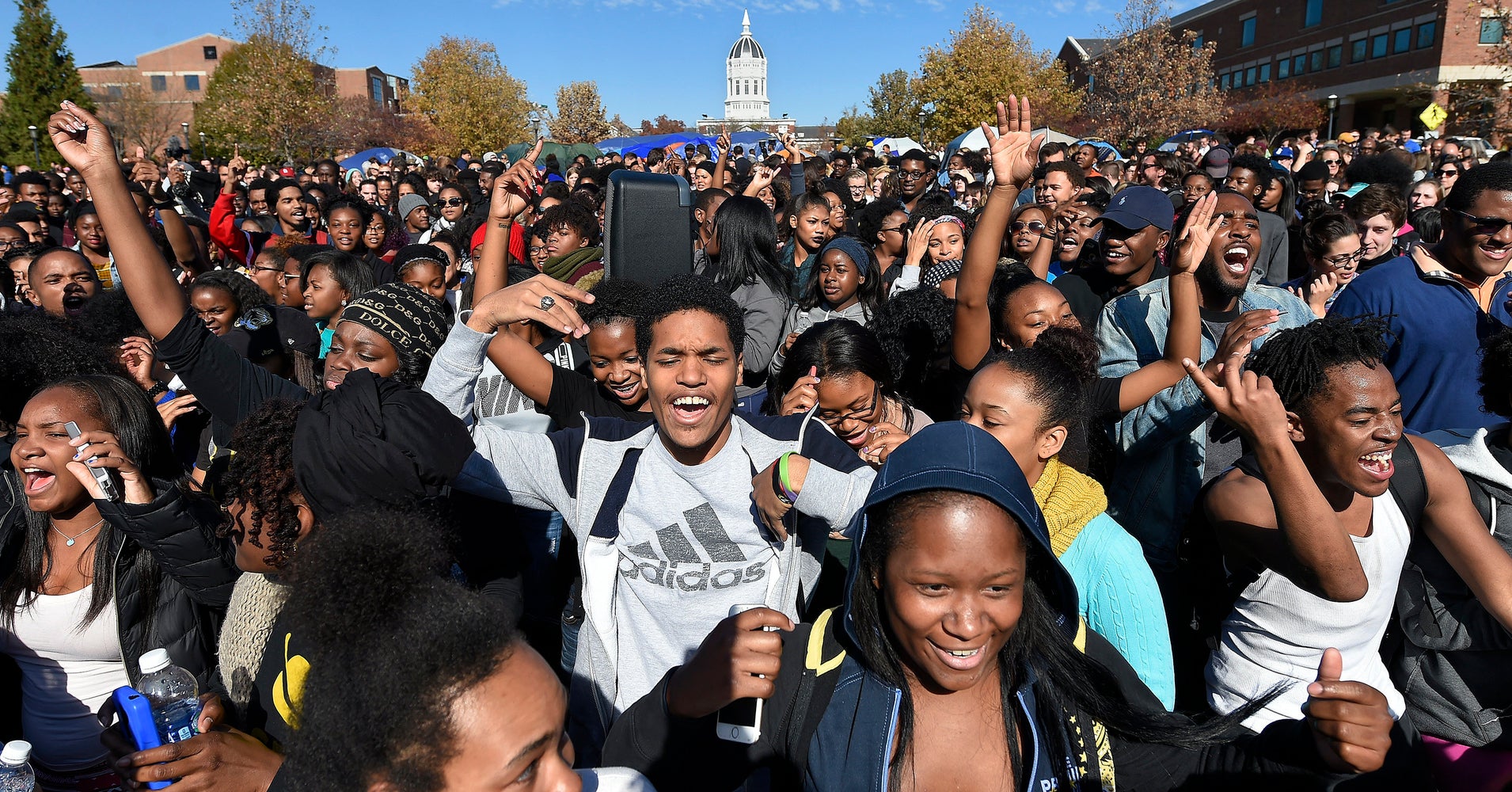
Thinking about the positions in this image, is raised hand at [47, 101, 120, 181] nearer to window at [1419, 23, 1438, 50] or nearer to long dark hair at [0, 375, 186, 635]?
long dark hair at [0, 375, 186, 635]

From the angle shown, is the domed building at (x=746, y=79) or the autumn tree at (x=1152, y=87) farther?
the domed building at (x=746, y=79)

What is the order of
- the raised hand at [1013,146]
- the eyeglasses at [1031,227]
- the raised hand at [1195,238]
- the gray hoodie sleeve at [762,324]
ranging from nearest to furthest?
the raised hand at [1195,238] < the raised hand at [1013,146] < the gray hoodie sleeve at [762,324] < the eyeglasses at [1031,227]

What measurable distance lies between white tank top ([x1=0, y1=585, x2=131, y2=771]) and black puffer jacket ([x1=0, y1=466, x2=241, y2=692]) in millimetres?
74

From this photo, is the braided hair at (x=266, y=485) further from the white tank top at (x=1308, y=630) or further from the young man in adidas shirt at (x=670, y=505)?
the white tank top at (x=1308, y=630)

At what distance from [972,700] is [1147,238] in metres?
3.31

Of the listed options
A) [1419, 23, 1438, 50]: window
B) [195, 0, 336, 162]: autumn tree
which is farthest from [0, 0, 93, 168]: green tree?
[1419, 23, 1438, 50]: window

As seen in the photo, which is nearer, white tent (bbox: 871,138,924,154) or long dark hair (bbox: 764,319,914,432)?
long dark hair (bbox: 764,319,914,432)

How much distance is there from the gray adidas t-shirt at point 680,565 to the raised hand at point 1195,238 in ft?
6.74

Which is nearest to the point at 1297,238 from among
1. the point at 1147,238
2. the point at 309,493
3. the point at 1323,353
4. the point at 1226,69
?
the point at 1147,238

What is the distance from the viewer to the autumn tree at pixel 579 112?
168ft

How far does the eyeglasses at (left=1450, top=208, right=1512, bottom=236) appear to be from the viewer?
11.9 ft

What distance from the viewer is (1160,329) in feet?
12.5

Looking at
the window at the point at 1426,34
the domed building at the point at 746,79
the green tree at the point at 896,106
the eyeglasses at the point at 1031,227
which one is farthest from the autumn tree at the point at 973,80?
the domed building at the point at 746,79

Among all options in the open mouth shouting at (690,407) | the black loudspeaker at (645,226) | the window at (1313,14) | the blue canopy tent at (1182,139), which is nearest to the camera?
the open mouth shouting at (690,407)
